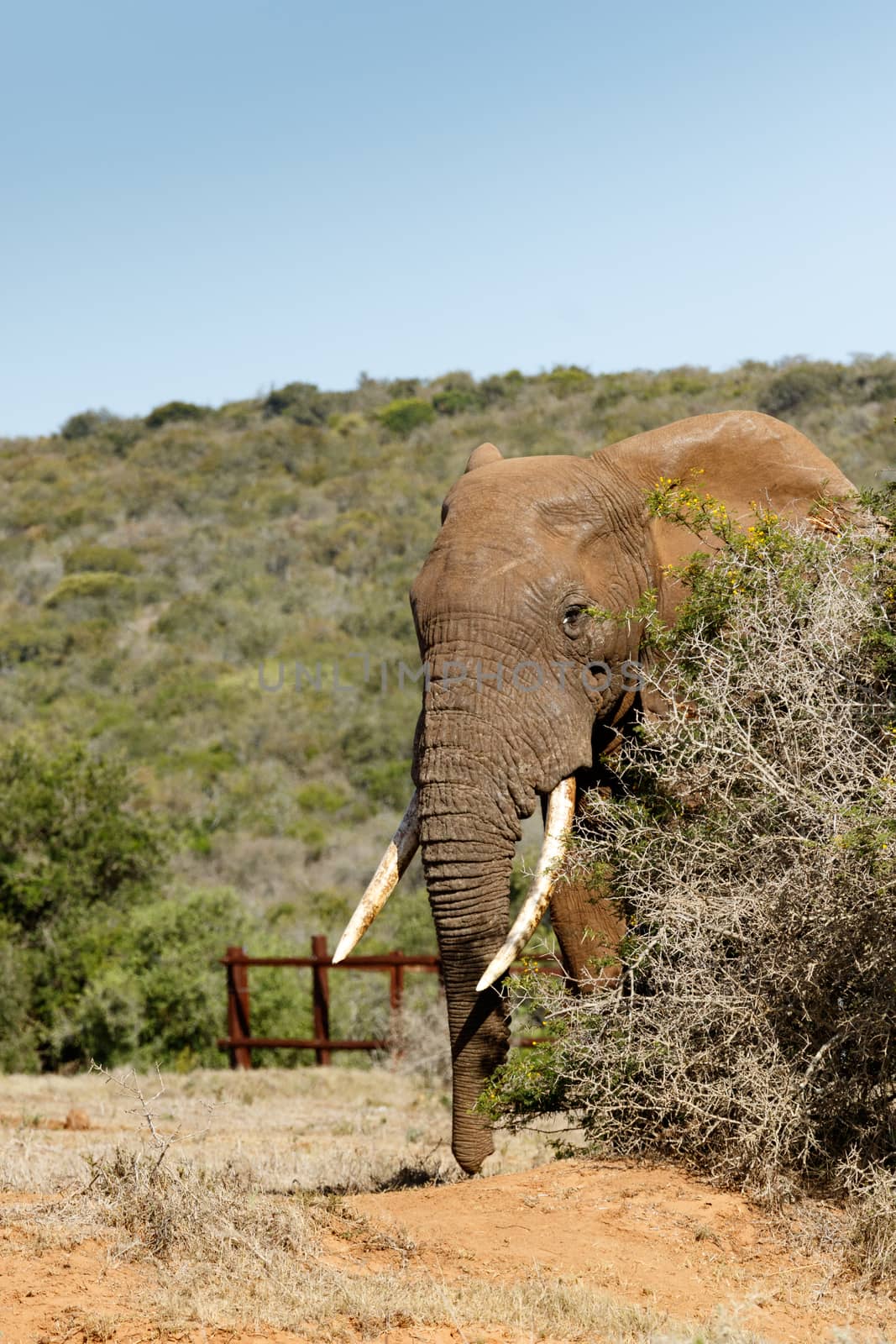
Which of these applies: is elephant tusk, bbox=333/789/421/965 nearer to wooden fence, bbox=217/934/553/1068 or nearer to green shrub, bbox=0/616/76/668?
wooden fence, bbox=217/934/553/1068

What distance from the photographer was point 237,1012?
14.5 metres

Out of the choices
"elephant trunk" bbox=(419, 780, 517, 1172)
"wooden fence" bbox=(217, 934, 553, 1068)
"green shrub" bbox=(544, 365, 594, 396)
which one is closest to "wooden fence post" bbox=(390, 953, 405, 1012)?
"wooden fence" bbox=(217, 934, 553, 1068)

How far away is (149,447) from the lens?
5600 cm

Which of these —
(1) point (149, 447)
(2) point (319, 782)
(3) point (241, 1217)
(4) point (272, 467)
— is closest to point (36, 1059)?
(3) point (241, 1217)

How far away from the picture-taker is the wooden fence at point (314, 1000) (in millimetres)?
14117

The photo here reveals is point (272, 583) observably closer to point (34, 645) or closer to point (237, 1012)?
point (34, 645)

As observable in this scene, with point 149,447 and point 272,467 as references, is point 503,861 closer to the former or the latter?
point 272,467

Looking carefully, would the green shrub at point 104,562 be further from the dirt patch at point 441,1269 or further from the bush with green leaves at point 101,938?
the dirt patch at point 441,1269

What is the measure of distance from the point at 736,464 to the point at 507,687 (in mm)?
1936

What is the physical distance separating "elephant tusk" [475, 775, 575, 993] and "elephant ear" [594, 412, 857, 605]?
1662mm

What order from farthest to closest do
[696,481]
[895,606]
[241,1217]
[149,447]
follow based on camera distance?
[149,447], [696,481], [895,606], [241,1217]

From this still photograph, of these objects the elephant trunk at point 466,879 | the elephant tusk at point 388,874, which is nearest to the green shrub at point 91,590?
the elephant tusk at point 388,874

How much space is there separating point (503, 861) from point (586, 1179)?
125cm

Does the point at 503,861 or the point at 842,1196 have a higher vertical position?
the point at 503,861
